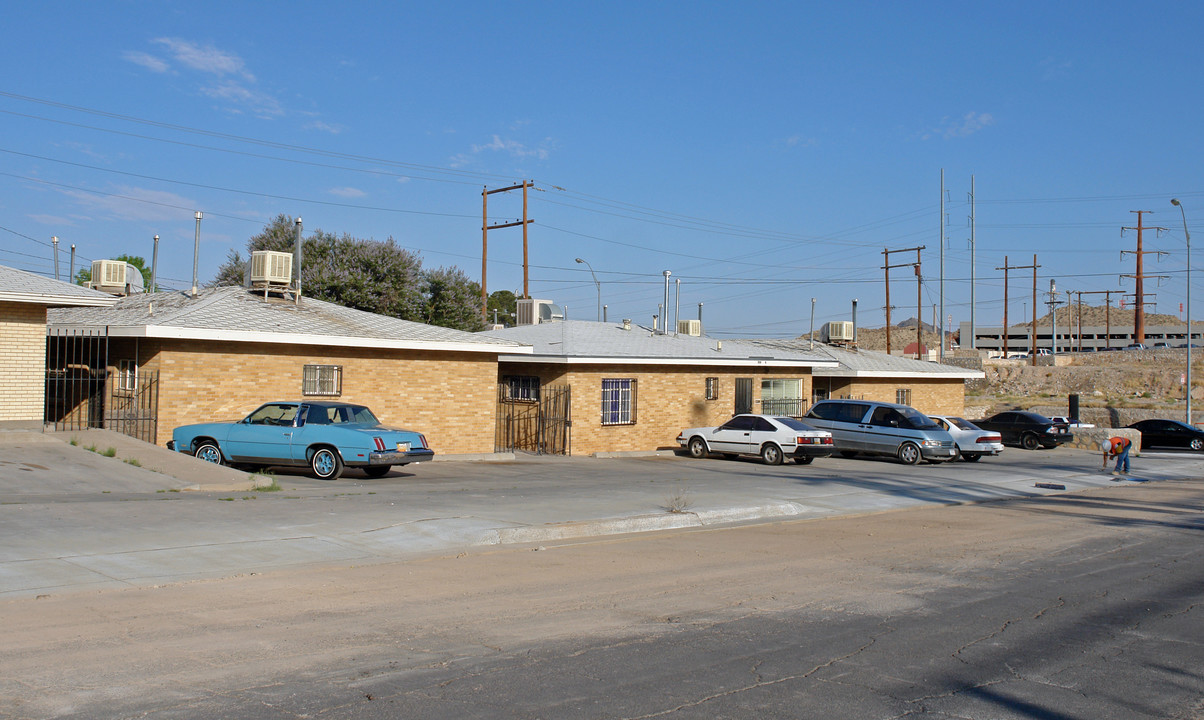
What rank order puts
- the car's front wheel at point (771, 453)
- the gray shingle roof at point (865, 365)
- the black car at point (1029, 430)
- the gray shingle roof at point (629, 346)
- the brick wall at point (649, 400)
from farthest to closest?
the gray shingle roof at point (865, 365)
the black car at point (1029, 430)
the gray shingle roof at point (629, 346)
the brick wall at point (649, 400)
the car's front wheel at point (771, 453)

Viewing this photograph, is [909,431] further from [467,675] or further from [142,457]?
[467,675]

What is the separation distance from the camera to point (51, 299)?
18219 mm

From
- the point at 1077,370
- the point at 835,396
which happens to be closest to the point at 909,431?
the point at 835,396

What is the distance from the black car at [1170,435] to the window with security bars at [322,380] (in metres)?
32.7

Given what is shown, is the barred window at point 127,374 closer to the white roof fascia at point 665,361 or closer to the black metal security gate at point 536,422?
the white roof fascia at point 665,361

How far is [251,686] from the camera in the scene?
233 inches

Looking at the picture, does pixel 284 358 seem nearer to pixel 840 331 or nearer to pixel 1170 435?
pixel 840 331

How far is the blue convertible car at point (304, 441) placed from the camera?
58.2 ft

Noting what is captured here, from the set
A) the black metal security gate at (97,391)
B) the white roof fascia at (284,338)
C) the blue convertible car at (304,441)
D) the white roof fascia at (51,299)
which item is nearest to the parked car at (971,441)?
the white roof fascia at (284,338)

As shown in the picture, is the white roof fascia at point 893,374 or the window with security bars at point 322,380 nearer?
the window with security bars at point 322,380

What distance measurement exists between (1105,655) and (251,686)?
610 cm

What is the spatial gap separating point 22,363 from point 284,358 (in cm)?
499

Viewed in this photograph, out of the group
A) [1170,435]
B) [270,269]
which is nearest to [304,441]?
[270,269]

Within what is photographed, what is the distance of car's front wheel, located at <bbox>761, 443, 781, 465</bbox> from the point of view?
26.0 m
